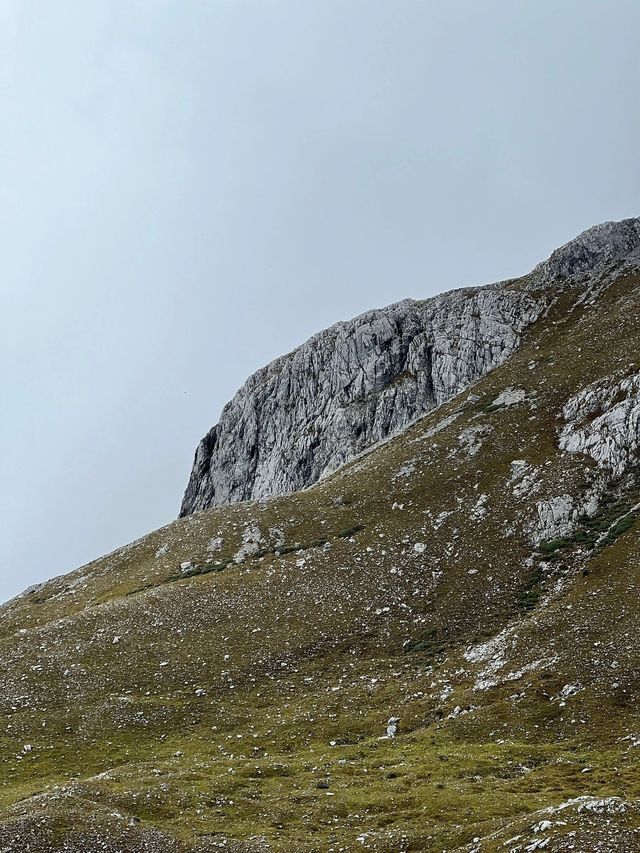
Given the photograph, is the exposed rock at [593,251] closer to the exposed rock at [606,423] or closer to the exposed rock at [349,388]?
the exposed rock at [349,388]

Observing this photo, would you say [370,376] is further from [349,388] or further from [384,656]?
[384,656]

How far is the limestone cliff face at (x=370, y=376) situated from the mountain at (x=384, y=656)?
1921cm

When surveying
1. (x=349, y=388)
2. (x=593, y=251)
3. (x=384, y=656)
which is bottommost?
(x=384, y=656)

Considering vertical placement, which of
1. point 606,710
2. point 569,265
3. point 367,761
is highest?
point 569,265

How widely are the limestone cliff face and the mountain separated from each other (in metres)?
19.2

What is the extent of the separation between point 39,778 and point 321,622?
2265 centimetres

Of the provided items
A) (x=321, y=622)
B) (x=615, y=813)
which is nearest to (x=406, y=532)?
(x=321, y=622)

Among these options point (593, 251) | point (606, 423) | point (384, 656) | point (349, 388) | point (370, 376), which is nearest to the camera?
point (384, 656)

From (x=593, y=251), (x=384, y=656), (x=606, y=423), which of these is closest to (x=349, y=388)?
(x=593, y=251)

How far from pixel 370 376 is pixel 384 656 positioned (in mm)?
82822

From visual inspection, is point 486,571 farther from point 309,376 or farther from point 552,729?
point 309,376

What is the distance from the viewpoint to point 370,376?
125 m

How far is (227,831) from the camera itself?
2502cm

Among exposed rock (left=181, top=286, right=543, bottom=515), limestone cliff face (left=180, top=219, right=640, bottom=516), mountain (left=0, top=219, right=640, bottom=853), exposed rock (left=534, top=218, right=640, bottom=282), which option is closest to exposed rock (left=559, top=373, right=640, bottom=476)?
mountain (left=0, top=219, right=640, bottom=853)
